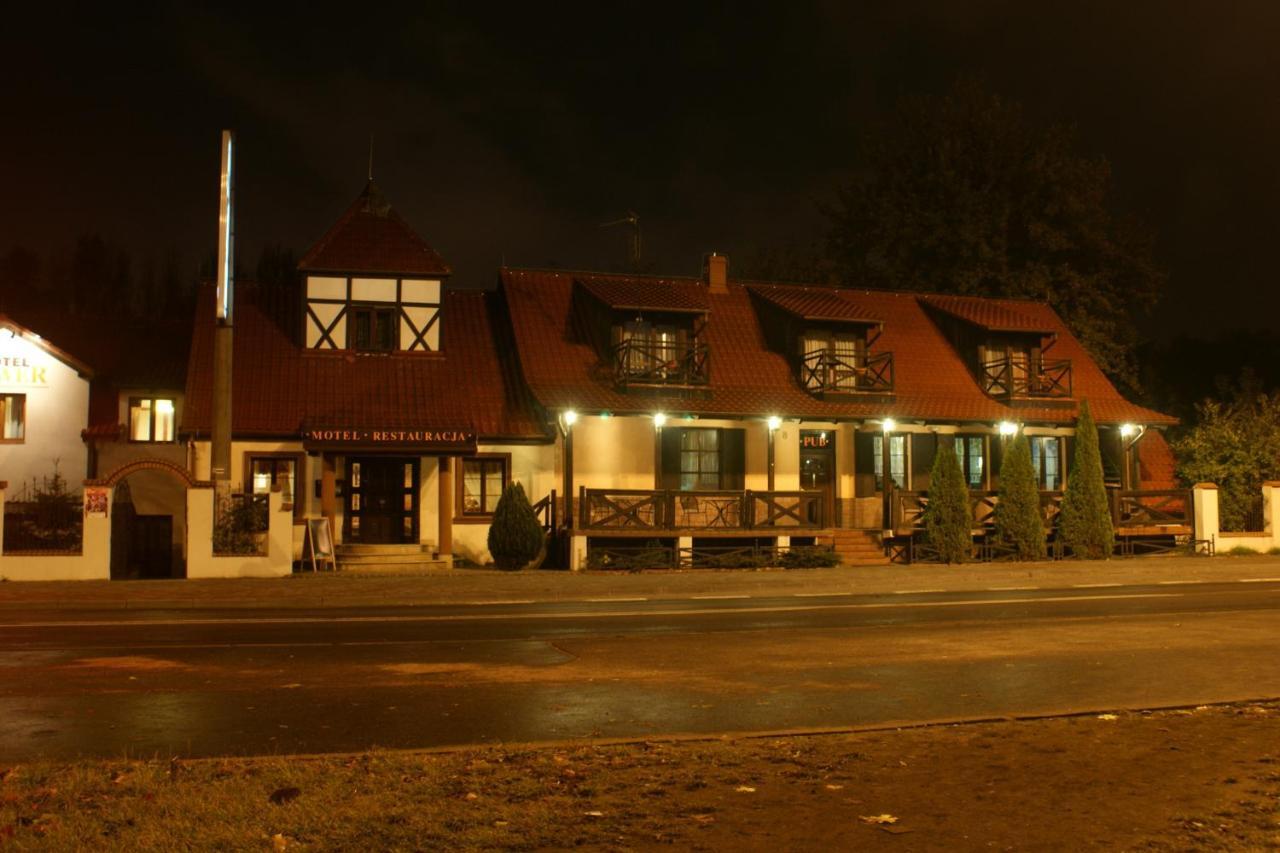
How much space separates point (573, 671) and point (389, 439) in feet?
53.6

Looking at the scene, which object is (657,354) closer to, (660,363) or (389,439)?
(660,363)

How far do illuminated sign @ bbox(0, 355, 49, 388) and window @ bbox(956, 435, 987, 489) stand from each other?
81.3 ft

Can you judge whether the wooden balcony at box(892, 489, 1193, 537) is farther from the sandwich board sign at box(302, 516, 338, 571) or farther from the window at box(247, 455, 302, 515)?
the window at box(247, 455, 302, 515)

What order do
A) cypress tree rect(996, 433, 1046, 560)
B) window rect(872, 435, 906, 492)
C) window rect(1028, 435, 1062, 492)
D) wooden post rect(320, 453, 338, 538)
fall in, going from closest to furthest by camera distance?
wooden post rect(320, 453, 338, 538), cypress tree rect(996, 433, 1046, 560), window rect(872, 435, 906, 492), window rect(1028, 435, 1062, 492)

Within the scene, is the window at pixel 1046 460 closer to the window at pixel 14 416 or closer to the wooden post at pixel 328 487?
the wooden post at pixel 328 487

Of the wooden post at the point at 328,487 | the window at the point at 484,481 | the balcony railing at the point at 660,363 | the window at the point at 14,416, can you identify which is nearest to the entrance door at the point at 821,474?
the balcony railing at the point at 660,363

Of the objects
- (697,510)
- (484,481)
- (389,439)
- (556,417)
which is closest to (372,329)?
(389,439)

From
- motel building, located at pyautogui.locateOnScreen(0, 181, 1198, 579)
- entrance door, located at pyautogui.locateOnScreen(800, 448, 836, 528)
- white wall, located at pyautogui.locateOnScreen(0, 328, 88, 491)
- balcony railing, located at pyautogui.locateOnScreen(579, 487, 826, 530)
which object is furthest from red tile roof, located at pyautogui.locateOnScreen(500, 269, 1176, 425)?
white wall, located at pyautogui.locateOnScreen(0, 328, 88, 491)

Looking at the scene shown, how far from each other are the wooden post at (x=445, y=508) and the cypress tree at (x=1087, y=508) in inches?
617

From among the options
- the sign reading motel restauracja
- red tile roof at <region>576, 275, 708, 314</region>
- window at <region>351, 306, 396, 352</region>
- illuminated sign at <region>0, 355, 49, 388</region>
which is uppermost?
red tile roof at <region>576, 275, 708, 314</region>

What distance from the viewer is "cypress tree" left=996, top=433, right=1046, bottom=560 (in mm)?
30938

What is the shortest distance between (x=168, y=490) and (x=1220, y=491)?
28793 mm

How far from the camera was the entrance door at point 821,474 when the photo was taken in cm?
3338

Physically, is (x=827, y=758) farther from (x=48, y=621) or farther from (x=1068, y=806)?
(x=48, y=621)
